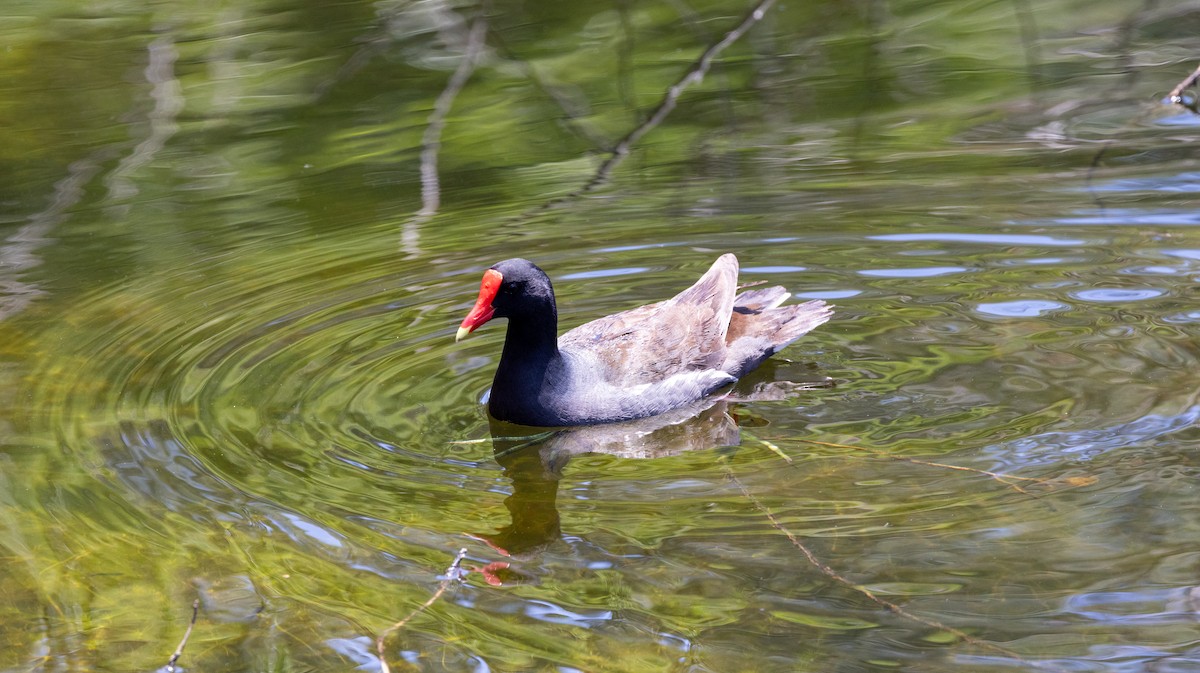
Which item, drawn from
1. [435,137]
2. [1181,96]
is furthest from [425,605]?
[1181,96]

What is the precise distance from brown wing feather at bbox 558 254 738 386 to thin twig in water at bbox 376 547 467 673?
5.05 ft

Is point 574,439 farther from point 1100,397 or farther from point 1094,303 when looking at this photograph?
point 1094,303

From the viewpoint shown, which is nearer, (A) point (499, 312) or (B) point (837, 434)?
(B) point (837, 434)

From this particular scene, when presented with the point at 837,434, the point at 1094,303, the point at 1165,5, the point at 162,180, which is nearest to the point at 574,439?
the point at 837,434

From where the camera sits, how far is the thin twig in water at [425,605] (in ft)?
12.2

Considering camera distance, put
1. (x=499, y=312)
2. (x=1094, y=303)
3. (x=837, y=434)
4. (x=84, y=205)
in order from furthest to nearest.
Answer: (x=84, y=205)
(x=1094, y=303)
(x=499, y=312)
(x=837, y=434)

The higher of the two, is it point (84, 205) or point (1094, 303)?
point (84, 205)

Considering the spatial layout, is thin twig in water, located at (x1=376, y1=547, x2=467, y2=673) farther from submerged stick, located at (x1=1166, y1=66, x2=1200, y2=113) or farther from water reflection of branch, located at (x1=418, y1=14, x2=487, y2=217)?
submerged stick, located at (x1=1166, y1=66, x2=1200, y2=113)

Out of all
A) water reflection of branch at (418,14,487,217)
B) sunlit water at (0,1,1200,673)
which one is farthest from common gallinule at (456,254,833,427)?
water reflection of branch at (418,14,487,217)

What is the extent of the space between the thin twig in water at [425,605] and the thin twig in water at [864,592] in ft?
3.27

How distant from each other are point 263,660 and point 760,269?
360 centimetres

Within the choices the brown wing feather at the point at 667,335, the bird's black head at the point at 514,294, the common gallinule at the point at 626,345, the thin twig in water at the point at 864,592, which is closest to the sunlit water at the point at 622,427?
the thin twig in water at the point at 864,592

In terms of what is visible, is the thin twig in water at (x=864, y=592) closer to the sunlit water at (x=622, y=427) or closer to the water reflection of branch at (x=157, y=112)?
the sunlit water at (x=622, y=427)

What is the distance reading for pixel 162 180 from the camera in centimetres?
826
